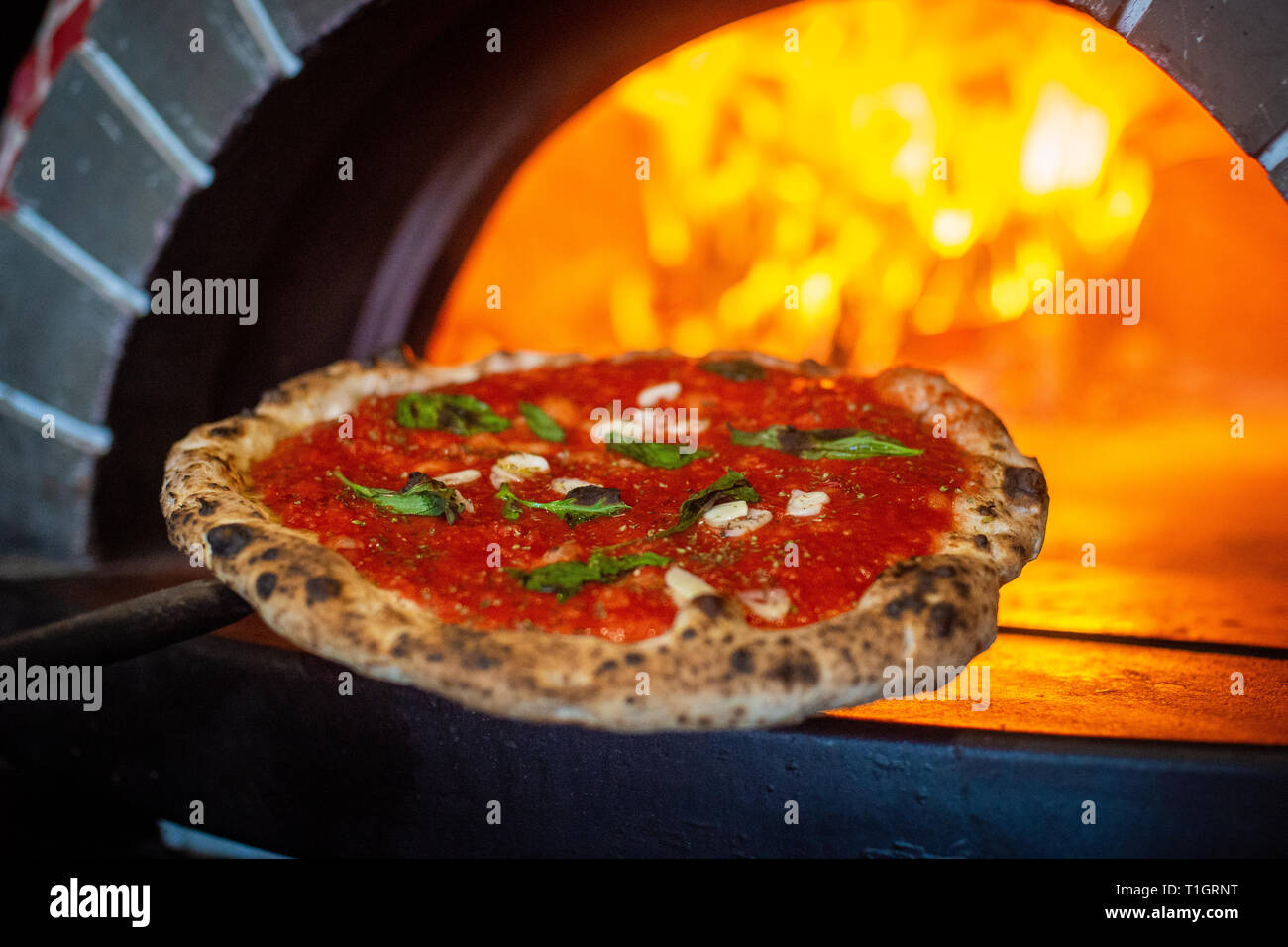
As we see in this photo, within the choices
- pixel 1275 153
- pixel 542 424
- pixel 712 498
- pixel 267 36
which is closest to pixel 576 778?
pixel 712 498

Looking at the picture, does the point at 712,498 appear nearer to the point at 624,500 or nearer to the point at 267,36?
the point at 624,500

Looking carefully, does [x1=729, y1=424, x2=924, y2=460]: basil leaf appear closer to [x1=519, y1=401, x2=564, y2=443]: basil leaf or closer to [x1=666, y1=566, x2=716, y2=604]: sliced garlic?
[x1=519, y1=401, x2=564, y2=443]: basil leaf

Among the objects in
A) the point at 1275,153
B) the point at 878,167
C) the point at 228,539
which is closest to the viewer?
A: the point at 228,539

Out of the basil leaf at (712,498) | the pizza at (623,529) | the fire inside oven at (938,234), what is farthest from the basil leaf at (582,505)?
the fire inside oven at (938,234)

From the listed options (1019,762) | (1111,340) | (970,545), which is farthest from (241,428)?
(1111,340)

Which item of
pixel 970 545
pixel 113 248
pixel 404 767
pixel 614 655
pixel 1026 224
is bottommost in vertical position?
pixel 404 767

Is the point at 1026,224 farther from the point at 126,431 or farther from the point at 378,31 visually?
the point at 126,431

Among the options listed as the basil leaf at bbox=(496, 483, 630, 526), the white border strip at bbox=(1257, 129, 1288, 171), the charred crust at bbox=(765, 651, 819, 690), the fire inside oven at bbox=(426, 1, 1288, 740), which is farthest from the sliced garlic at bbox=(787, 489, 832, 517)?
the fire inside oven at bbox=(426, 1, 1288, 740)

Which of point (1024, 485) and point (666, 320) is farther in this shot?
point (666, 320)
